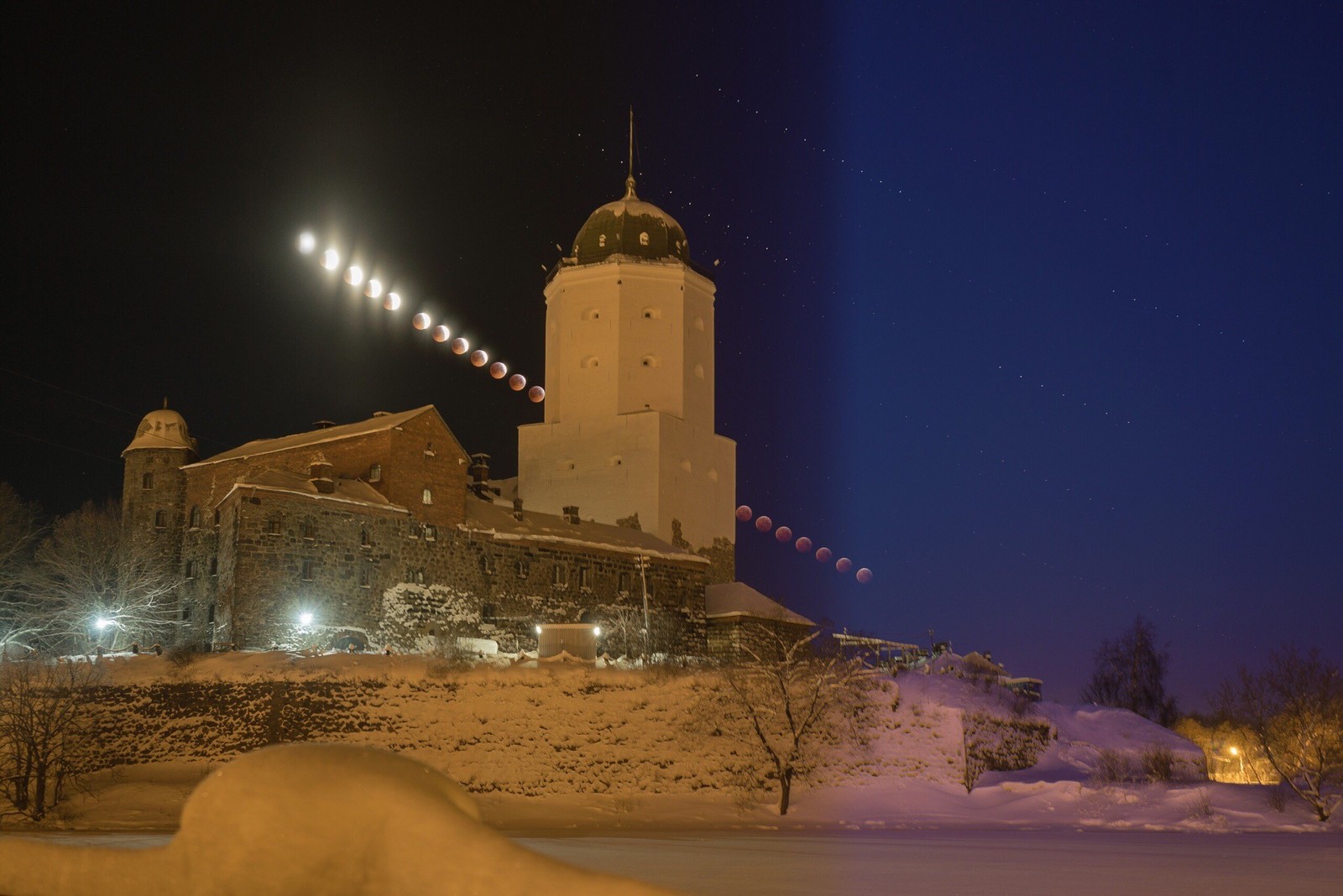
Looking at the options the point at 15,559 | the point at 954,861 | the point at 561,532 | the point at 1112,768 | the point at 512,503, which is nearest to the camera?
the point at 954,861

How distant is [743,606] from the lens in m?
48.1

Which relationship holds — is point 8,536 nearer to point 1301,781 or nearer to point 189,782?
point 189,782

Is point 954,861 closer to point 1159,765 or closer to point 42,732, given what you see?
point 1159,765

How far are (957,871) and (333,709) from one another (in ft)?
61.9

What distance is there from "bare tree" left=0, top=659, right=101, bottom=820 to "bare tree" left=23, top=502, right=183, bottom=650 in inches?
280

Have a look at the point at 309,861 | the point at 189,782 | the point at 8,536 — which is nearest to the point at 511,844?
the point at 309,861

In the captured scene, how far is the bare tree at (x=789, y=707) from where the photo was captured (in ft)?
105

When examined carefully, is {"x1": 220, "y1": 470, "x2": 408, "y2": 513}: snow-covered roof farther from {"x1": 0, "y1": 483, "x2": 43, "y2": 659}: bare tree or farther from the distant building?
the distant building

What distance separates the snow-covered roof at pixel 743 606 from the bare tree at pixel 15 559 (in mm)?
22363

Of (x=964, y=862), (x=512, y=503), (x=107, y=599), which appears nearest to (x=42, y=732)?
(x=107, y=599)

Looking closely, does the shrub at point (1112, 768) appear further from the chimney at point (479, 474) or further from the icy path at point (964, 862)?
the chimney at point (479, 474)

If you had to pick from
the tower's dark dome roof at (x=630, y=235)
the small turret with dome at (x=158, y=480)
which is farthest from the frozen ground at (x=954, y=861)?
the tower's dark dome roof at (x=630, y=235)

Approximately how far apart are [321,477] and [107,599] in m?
8.45

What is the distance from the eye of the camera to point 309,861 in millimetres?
7074
